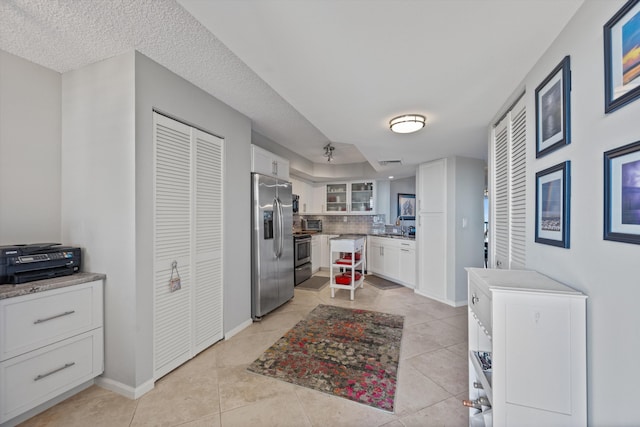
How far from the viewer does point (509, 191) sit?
78.4 inches

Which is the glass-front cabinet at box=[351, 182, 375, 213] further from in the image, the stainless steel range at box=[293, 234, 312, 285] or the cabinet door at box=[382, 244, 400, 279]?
the stainless steel range at box=[293, 234, 312, 285]

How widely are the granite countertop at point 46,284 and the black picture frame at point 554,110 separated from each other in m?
3.06

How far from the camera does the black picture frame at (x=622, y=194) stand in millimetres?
806

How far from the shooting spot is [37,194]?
6.68ft

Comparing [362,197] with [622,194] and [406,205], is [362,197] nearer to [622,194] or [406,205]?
[406,205]

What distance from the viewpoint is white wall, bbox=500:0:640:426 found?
2.73 feet

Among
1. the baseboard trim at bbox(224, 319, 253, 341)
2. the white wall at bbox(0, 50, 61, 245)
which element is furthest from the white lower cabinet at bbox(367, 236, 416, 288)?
the white wall at bbox(0, 50, 61, 245)

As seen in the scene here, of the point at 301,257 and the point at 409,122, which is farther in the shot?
the point at 301,257

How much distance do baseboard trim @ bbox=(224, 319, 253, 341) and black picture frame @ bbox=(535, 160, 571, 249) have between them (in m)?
2.86

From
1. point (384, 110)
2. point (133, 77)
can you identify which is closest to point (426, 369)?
point (384, 110)

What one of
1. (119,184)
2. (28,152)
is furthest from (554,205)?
(28,152)

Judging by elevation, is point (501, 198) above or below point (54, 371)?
above

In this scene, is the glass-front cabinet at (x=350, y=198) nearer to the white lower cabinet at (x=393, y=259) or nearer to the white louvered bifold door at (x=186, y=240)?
the white lower cabinet at (x=393, y=259)

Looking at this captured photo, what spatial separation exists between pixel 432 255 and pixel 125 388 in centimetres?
410
